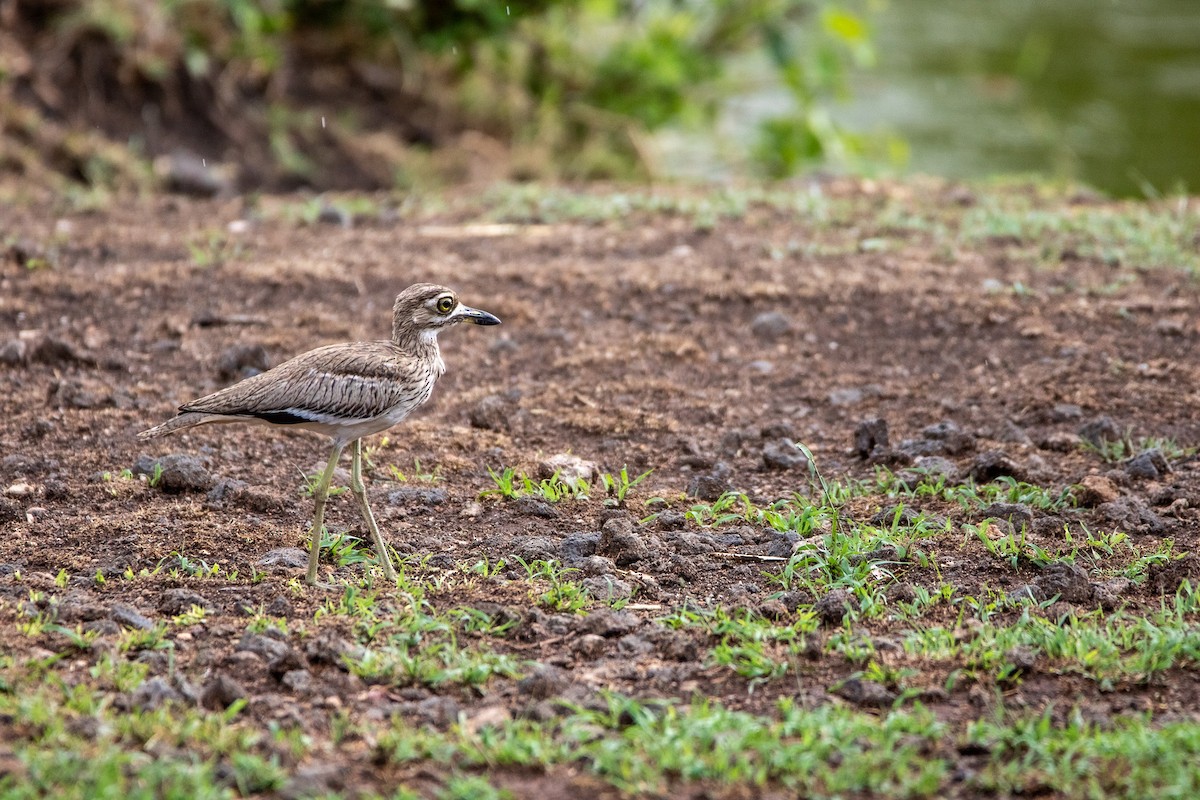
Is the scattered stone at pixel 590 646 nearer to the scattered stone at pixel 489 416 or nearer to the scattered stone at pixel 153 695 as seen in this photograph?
the scattered stone at pixel 153 695

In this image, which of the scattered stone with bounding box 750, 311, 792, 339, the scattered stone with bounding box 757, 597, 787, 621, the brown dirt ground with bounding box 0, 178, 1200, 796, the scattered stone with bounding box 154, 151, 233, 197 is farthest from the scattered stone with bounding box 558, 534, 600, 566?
the scattered stone with bounding box 154, 151, 233, 197

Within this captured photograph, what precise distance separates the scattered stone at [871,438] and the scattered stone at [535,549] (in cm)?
147

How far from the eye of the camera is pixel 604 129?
39.8ft

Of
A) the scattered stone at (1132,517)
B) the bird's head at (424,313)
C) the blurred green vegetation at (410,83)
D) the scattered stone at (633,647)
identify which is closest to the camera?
the scattered stone at (633,647)

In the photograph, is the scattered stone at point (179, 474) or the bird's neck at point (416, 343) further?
the scattered stone at point (179, 474)

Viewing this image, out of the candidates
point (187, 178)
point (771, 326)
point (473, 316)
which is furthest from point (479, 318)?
point (187, 178)

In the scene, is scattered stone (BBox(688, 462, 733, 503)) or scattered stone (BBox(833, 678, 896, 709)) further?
scattered stone (BBox(688, 462, 733, 503))

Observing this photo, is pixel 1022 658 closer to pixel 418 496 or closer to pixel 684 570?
pixel 684 570

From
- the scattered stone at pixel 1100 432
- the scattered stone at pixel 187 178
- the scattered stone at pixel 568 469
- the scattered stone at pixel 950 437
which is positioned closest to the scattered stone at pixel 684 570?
the scattered stone at pixel 568 469

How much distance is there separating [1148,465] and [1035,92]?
33.4 ft

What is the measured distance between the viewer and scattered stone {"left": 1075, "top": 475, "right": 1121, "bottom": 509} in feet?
16.8

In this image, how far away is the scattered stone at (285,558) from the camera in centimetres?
472

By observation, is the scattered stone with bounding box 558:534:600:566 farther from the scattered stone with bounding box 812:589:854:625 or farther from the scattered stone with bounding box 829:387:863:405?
the scattered stone with bounding box 829:387:863:405

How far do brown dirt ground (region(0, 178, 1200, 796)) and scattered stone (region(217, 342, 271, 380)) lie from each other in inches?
2.5
